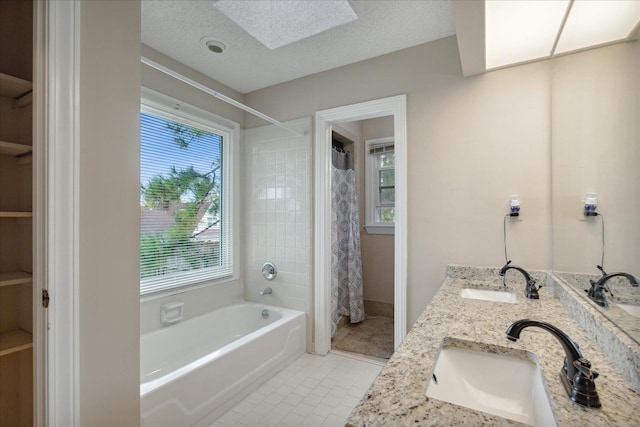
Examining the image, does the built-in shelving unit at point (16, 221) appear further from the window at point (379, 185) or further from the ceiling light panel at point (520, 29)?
the window at point (379, 185)

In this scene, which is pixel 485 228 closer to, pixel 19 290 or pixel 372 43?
pixel 372 43

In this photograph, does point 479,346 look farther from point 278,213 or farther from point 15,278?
point 278,213

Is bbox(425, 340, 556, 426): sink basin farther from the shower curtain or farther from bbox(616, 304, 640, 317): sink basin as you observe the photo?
the shower curtain

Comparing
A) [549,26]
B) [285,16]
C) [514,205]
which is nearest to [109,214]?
[285,16]

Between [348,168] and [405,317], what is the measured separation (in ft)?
6.07

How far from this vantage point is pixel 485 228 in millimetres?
2098

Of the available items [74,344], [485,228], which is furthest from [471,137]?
[74,344]

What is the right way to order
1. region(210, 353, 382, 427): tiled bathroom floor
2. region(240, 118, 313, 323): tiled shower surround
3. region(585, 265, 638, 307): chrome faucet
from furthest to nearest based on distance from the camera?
region(240, 118, 313, 323): tiled shower surround, region(210, 353, 382, 427): tiled bathroom floor, region(585, 265, 638, 307): chrome faucet

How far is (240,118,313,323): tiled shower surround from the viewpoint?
284cm

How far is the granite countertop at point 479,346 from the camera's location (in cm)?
66

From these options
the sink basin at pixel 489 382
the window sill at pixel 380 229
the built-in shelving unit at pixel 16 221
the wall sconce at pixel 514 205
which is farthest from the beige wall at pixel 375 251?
the built-in shelving unit at pixel 16 221

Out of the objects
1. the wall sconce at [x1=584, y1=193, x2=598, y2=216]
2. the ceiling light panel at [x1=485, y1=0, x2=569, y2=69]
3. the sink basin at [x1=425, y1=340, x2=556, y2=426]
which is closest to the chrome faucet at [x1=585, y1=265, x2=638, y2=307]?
the wall sconce at [x1=584, y1=193, x2=598, y2=216]

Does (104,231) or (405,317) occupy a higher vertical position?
(104,231)

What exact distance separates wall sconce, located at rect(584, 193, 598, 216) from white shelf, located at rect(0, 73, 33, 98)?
2.39 meters
